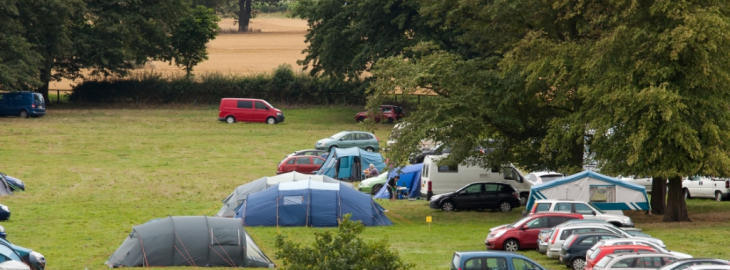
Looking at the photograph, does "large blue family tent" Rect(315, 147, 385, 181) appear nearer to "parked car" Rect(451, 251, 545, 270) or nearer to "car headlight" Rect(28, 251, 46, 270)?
"car headlight" Rect(28, 251, 46, 270)

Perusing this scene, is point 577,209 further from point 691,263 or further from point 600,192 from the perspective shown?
point 691,263

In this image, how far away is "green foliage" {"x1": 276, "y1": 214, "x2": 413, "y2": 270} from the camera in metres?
15.2

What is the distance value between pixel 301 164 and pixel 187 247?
66.9 ft

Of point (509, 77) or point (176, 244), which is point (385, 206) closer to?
point (509, 77)

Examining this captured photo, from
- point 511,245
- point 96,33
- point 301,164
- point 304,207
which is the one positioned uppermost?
point 96,33

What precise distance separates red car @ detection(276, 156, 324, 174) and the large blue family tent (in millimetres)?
587

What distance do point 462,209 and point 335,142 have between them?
15690mm

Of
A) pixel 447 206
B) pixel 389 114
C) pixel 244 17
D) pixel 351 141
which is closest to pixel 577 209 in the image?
pixel 447 206

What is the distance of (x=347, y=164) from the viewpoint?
4672 cm

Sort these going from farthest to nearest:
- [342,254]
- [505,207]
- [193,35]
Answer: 1. [193,35]
2. [505,207]
3. [342,254]

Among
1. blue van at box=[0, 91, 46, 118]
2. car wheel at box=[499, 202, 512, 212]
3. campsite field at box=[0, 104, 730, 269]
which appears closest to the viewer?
campsite field at box=[0, 104, 730, 269]

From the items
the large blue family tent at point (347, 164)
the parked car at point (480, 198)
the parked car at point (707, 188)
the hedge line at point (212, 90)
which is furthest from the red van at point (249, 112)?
the parked car at point (707, 188)

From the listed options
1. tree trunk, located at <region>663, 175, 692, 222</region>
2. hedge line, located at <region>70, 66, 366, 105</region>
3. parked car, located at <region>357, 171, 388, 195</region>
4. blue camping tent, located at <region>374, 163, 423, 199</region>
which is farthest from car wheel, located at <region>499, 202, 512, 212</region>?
hedge line, located at <region>70, 66, 366, 105</region>

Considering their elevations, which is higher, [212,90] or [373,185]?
[212,90]
